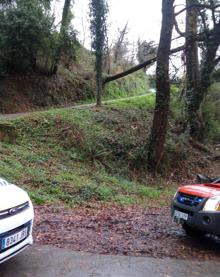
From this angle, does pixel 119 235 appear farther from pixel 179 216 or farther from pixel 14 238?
pixel 14 238

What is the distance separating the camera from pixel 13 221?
4418mm

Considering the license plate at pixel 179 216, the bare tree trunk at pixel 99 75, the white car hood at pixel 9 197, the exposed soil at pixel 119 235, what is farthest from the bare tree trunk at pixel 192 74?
the white car hood at pixel 9 197

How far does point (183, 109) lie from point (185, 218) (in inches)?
602

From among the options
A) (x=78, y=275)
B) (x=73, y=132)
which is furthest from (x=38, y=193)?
(x=73, y=132)

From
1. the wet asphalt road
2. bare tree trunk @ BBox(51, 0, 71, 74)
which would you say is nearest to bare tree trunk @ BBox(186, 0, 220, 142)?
bare tree trunk @ BBox(51, 0, 71, 74)

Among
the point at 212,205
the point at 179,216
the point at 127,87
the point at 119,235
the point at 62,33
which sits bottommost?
the point at 119,235

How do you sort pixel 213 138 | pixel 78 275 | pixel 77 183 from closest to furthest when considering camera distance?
pixel 78 275
pixel 77 183
pixel 213 138

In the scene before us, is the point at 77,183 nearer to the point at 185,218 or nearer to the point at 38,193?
the point at 38,193

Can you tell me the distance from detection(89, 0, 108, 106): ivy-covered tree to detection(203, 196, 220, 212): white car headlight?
54.5 ft

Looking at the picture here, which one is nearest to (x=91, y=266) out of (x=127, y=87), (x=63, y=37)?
(x=63, y=37)

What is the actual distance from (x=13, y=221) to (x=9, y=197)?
0.32 metres

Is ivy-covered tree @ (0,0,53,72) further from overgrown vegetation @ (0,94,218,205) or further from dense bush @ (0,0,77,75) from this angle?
overgrown vegetation @ (0,94,218,205)

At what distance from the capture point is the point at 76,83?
26422 millimetres

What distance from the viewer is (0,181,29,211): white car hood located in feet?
14.5
